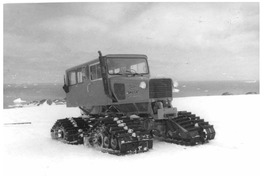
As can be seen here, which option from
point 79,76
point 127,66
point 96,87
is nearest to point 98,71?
point 96,87

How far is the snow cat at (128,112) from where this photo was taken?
339 inches

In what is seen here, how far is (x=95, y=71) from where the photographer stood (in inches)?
402

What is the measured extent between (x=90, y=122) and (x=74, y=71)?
2.34 m

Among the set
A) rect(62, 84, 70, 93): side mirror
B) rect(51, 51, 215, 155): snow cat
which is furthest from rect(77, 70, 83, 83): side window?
rect(62, 84, 70, 93): side mirror

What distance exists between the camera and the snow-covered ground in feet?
22.1

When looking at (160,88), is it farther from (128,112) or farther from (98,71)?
(98,71)

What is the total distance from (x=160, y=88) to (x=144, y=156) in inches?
87.9

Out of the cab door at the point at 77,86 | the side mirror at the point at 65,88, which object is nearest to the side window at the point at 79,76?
the cab door at the point at 77,86

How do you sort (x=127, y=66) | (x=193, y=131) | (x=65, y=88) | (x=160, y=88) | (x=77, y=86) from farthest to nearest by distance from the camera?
(x=65, y=88) < (x=77, y=86) < (x=127, y=66) < (x=193, y=131) < (x=160, y=88)

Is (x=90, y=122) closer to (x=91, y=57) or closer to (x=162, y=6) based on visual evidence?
(x=91, y=57)

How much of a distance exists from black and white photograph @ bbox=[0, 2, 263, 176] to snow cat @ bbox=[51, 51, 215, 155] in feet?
0.11

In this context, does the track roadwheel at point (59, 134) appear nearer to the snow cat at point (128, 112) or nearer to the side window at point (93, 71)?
the snow cat at point (128, 112)

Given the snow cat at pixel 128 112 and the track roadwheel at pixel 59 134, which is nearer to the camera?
the snow cat at pixel 128 112

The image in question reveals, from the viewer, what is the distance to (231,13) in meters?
10.7
